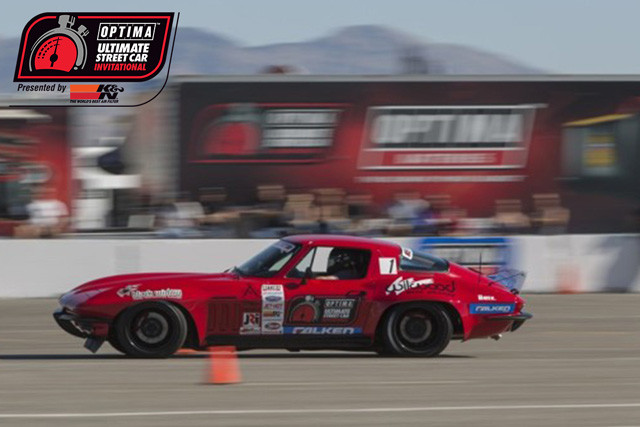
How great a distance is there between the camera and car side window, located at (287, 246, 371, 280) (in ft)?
39.3

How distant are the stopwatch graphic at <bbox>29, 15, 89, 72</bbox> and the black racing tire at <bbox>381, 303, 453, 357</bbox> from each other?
559 inches

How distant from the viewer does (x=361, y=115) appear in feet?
82.8

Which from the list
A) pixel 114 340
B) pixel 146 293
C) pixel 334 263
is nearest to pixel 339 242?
pixel 334 263

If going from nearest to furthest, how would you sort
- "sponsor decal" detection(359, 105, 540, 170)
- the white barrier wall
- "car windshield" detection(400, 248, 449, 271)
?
"car windshield" detection(400, 248, 449, 271) → the white barrier wall → "sponsor decal" detection(359, 105, 540, 170)

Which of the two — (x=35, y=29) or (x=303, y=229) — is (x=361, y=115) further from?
(x=35, y=29)

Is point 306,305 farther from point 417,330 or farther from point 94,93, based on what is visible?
point 94,93

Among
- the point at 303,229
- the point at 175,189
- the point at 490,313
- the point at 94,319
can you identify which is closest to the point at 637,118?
the point at 303,229

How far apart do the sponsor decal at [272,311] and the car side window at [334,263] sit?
28 cm

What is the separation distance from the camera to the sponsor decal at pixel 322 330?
38.8 ft

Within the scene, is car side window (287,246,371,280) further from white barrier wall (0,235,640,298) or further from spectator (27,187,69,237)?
spectator (27,187,69,237)

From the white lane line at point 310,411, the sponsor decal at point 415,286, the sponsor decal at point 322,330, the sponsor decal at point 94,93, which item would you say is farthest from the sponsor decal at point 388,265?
the sponsor decal at point 94,93

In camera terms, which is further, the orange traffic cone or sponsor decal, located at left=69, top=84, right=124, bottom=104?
sponsor decal, located at left=69, top=84, right=124, bottom=104

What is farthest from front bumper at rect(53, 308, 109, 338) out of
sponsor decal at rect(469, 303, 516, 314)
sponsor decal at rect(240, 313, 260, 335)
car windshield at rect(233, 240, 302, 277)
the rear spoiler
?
the rear spoiler

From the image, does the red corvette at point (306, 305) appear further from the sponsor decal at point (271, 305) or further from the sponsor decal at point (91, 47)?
the sponsor decal at point (91, 47)
